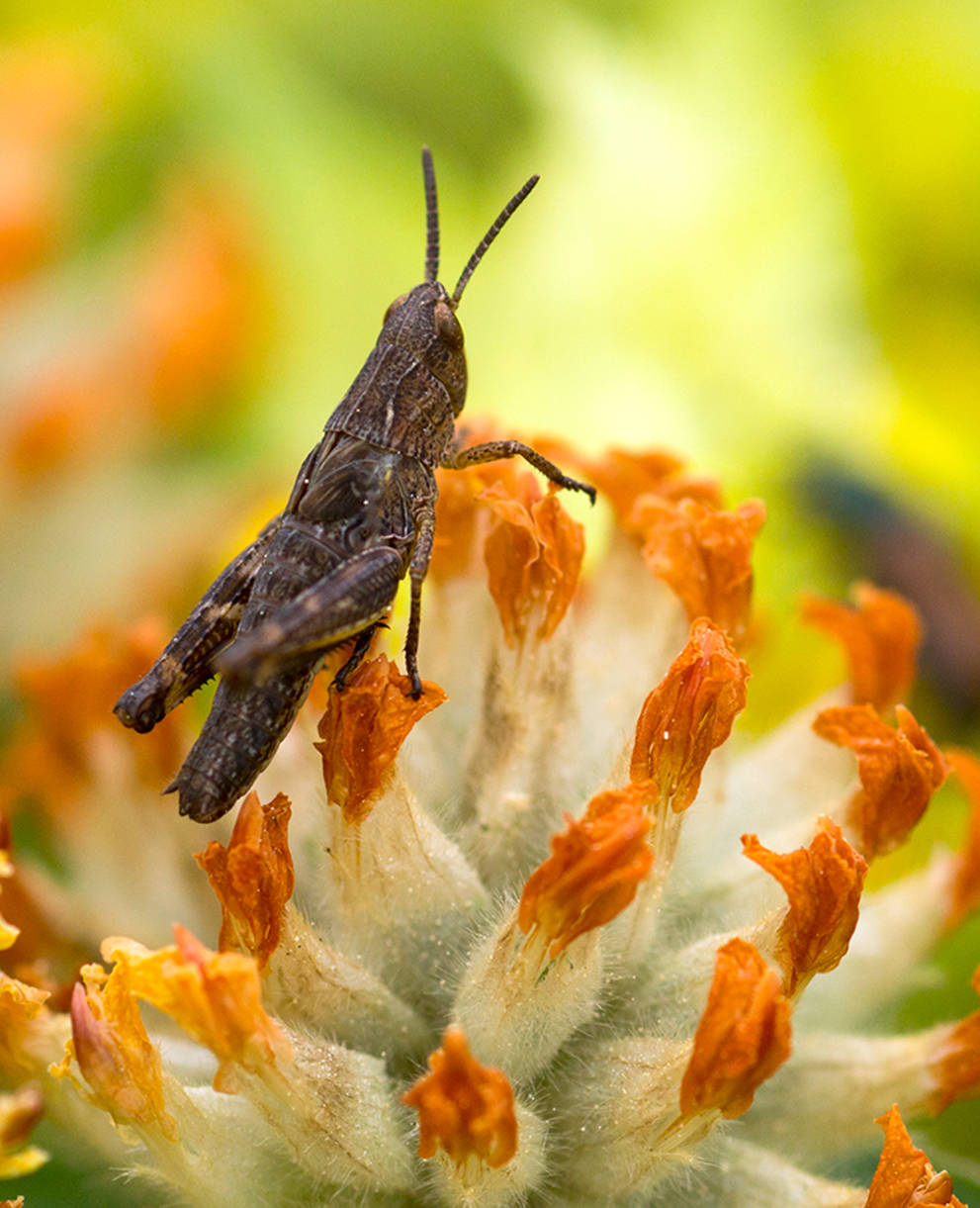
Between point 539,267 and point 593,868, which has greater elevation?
point 539,267

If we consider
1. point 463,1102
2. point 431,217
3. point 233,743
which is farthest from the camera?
point 431,217

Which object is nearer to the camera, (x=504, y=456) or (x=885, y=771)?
(x=885, y=771)

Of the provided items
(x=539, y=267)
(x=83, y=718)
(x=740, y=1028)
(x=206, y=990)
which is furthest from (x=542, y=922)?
(x=539, y=267)

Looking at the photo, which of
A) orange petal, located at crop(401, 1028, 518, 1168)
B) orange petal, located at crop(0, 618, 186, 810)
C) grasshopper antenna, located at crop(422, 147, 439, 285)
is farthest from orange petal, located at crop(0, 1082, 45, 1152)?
grasshopper antenna, located at crop(422, 147, 439, 285)

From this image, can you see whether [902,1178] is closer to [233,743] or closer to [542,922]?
[542,922]

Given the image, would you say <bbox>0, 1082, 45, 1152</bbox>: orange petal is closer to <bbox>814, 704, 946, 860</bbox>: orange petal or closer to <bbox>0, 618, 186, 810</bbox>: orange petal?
<bbox>0, 618, 186, 810</bbox>: orange petal

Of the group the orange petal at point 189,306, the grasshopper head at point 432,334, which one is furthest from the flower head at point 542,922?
the orange petal at point 189,306
